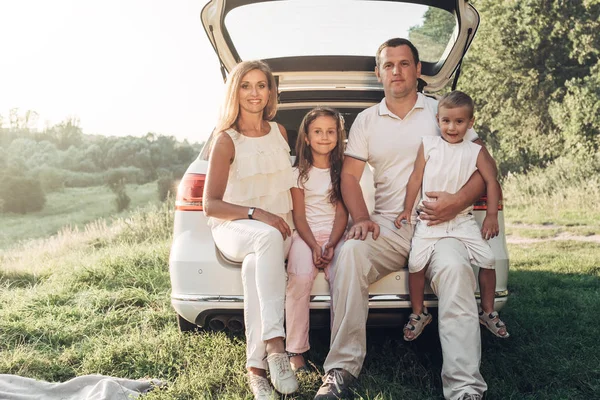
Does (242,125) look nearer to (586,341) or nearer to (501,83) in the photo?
(586,341)

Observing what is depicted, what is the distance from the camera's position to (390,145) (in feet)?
Result: 11.2

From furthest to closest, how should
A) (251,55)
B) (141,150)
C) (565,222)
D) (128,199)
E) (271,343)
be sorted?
(141,150), (128,199), (565,222), (251,55), (271,343)

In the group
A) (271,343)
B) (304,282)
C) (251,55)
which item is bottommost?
(271,343)

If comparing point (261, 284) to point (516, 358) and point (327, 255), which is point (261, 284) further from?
point (516, 358)

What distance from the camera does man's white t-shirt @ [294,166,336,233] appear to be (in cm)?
334

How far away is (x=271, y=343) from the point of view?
114 inches

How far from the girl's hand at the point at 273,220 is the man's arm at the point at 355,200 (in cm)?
32

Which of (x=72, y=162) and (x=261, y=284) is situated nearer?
(x=261, y=284)

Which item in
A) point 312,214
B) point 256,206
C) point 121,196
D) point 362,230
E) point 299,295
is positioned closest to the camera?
point 299,295

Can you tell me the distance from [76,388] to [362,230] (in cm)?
173

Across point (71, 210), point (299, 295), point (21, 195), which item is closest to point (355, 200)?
point (299, 295)

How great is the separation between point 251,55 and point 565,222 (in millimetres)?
7258

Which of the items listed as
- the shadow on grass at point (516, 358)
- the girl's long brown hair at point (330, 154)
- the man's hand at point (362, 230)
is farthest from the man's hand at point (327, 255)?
the shadow on grass at point (516, 358)

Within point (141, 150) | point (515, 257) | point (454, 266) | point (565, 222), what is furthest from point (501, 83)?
point (141, 150)
